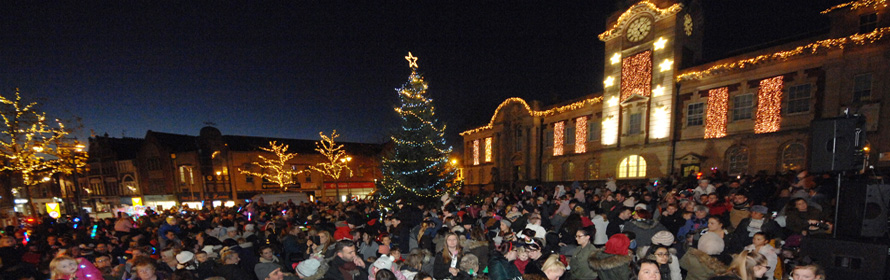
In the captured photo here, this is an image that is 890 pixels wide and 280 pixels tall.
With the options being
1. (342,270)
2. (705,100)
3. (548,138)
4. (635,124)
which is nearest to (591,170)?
(635,124)

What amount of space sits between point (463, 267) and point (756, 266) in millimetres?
3381

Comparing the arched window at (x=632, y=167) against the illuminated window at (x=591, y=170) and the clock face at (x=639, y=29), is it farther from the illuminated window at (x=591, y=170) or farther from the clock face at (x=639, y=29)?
the clock face at (x=639, y=29)

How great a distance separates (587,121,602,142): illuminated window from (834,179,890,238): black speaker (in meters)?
18.8

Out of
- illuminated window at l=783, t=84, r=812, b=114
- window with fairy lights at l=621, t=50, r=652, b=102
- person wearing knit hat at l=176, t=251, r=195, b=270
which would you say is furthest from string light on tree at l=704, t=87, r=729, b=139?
person wearing knit hat at l=176, t=251, r=195, b=270

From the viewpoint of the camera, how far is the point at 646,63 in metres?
19.6

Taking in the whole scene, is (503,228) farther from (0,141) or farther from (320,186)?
(320,186)

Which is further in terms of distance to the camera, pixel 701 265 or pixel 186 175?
pixel 186 175

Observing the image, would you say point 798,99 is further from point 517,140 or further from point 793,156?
point 517,140

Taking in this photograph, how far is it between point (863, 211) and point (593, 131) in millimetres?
19661

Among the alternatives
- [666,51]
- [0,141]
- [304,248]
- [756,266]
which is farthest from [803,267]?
[0,141]

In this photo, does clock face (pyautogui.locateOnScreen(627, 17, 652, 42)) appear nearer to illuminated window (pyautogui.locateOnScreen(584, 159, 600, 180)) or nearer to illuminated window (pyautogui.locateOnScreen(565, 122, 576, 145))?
illuminated window (pyautogui.locateOnScreen(565, 122, 576, 145))

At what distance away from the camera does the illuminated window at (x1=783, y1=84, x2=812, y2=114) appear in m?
15.0

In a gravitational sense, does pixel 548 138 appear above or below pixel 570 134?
below

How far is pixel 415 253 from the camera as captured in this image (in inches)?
201
